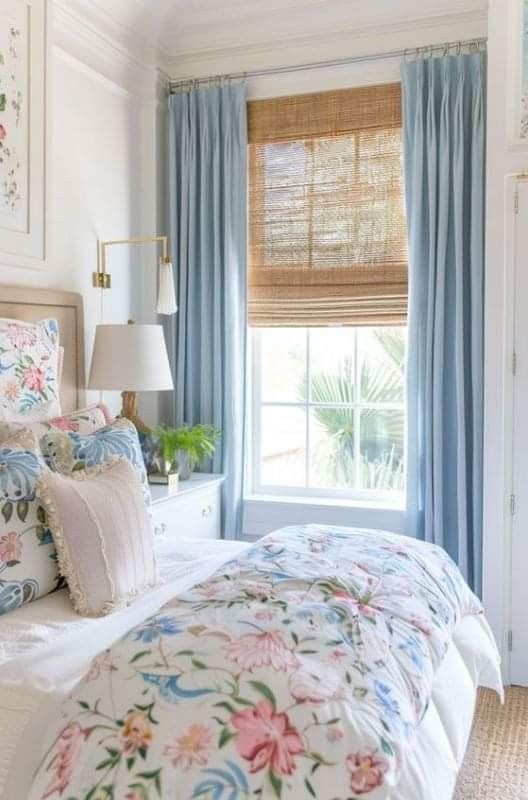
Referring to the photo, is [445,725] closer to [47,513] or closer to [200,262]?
[47,513]

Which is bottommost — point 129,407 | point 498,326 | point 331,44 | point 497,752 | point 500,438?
point 497,752

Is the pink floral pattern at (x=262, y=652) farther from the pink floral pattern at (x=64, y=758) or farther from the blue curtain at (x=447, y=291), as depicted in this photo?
the blue curtain at (x=447, y=291)

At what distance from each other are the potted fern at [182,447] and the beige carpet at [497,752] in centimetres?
151

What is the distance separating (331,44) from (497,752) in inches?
116

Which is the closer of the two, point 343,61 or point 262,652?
point 262,652

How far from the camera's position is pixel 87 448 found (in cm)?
208

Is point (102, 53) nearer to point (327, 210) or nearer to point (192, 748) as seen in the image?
point (327, 210)

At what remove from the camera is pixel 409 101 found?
312cm

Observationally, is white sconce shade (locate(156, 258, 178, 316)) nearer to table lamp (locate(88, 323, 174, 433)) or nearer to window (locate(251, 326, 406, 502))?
table lamp (locate(88, 323, 174, 433))

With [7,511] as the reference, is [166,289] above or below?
above

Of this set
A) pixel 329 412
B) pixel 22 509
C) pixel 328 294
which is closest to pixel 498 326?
pixel 328 294

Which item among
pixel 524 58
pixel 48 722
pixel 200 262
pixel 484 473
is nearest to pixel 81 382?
pixel 200 262

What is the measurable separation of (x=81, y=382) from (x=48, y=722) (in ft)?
6.12

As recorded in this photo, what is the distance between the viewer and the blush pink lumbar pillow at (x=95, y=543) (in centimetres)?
178
